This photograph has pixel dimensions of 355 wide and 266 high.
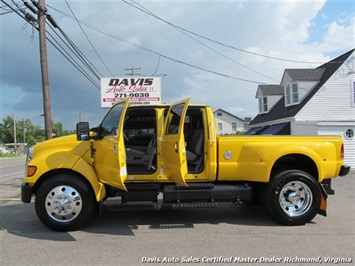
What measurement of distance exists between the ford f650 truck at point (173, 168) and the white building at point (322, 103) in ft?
44.1

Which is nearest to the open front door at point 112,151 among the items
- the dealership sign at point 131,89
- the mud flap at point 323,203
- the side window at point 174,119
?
the side window at point 174,119

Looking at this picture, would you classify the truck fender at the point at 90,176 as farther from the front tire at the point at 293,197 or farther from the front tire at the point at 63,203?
the front tire at the point at 293,197

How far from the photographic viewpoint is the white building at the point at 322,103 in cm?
1822

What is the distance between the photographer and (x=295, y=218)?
5.69 m

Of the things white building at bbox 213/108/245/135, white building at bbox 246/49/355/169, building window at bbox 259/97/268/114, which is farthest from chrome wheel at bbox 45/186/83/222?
white building at bbox 213/108/245/135

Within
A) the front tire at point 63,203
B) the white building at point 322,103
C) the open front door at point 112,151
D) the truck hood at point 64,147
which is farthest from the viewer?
the white building at point 322,103

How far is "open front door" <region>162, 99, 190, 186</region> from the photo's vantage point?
17.0 feet

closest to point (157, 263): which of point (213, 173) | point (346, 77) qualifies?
point (213, 173)

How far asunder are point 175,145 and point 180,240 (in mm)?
1461

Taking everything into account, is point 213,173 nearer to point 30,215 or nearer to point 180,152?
point 180,152

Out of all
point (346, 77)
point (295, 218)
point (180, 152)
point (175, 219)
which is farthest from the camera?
point (346, 77)

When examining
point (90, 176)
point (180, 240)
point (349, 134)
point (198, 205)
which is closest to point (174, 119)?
point (198, 205)

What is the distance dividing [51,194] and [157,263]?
2238mm

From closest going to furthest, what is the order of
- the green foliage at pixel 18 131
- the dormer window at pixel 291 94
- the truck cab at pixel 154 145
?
the truck cab at pixel 154 145 < the dormer window at pixel 291 94 < the green foliage at pixel 18 131
